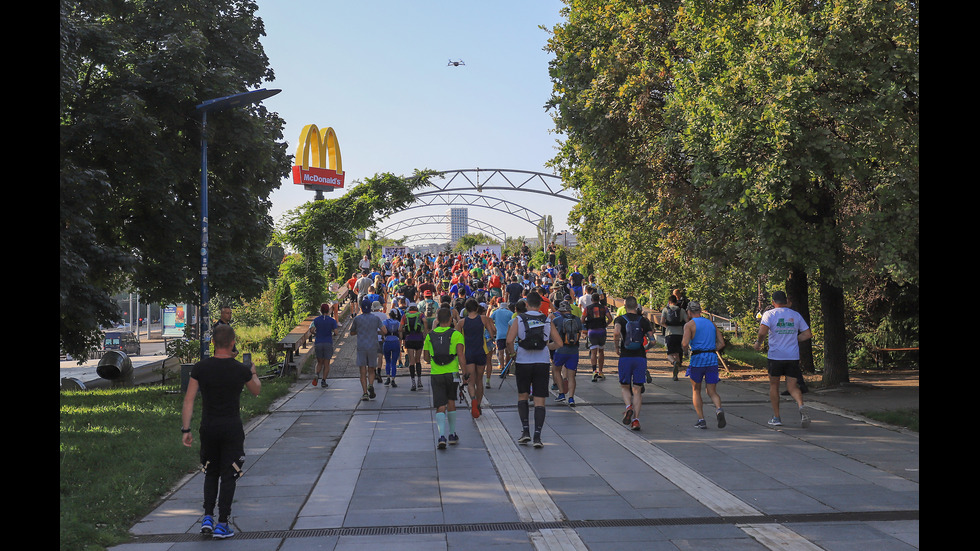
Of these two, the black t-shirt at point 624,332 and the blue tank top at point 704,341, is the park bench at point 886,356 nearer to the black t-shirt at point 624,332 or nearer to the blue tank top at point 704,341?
the blue tank top at point 704,341

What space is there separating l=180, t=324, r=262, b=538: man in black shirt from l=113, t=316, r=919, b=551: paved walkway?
0.31m

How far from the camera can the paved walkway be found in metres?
6.12

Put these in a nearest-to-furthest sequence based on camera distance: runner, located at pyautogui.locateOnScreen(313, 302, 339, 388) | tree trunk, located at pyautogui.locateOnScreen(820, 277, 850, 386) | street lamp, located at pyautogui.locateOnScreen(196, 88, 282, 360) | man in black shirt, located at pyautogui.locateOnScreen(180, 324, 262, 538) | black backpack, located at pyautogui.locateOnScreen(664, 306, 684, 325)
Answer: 1. man in black shirt, located at pyautogui.locateOnScreen(180, 324, 262, 538)
2. tree trunk, located at pyautogui.locateOnScreen(820, 277, 850, 386)
3. street lamp, located at pyautogui.locateOnScreen(196, 88, 282, 360)
4. runner, located at pyautogui.locateOnScreen(313, 302, 339, 388)
5. black backpack, located at pyautogui.locateOnScreen(664, 306, 684, 325)

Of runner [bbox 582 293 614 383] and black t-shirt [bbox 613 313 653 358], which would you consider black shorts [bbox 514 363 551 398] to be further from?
runner [bbox 582 293 614 383]

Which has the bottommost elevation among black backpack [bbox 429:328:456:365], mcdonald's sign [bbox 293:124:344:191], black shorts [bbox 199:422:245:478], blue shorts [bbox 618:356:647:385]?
black shorts [bbox 199:422:245:478]

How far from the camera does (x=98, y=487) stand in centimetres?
770

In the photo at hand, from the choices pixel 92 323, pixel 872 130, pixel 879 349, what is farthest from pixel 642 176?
pixel 92 323

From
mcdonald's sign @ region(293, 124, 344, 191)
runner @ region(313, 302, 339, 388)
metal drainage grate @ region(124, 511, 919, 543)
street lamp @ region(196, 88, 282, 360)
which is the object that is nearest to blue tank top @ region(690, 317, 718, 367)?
metal drainage grate @ region(124, 511, 919, 543)

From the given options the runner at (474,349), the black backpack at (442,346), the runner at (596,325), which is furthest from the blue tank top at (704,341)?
the runner at (596,325)

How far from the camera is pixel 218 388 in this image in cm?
642

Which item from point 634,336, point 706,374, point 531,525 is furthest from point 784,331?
point 531,525
